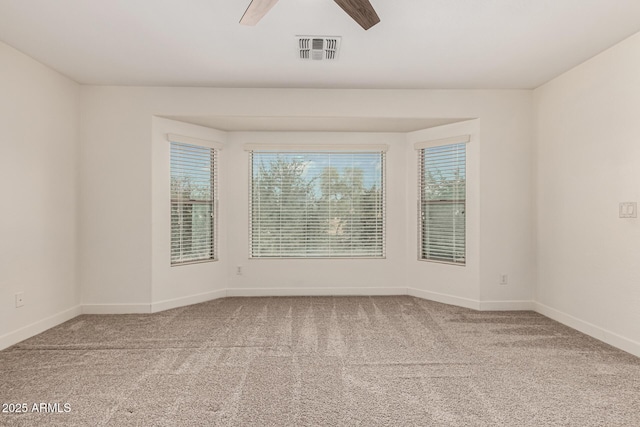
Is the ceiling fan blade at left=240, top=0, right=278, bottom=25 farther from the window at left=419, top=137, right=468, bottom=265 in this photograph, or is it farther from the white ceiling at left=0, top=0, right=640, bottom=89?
the window at left=419, top=137, right=468, bottom=265

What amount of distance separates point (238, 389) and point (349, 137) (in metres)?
3.65

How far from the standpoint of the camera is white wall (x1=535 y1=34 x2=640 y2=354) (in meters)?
3.15

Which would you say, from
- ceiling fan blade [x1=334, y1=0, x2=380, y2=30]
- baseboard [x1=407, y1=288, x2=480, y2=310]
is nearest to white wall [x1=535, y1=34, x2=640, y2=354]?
baseboard [x1=407, y1=288, x2=480, y2=310]

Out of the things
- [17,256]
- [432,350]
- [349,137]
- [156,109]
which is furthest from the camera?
[349,137]

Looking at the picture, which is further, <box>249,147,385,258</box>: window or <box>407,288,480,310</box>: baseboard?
<box>249,147,385,258</box>: window

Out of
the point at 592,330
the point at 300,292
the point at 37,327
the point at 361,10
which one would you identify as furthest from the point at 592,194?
the point at 37,327

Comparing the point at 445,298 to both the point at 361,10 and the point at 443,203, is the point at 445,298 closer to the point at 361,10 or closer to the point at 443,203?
the point at 443,203

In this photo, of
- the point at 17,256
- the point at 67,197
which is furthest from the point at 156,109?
the point at 17,256

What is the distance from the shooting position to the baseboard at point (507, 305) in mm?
4453

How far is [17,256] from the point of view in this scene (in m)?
3.41

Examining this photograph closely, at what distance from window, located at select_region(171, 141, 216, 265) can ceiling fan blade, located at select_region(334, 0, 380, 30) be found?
308 cm

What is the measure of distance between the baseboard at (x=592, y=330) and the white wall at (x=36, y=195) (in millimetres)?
5221

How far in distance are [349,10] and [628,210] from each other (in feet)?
9.18

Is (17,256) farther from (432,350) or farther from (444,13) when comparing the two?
(444,13)
